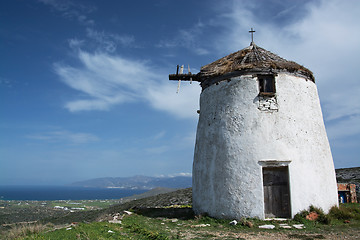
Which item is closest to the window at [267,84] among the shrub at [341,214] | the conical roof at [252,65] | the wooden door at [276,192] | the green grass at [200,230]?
the conical roof at [252,65]

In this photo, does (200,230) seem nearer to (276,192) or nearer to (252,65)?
(276,192)

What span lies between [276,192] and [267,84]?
4626 mm

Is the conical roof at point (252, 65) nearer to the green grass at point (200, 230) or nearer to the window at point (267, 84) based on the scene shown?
the window at point (267, 84)

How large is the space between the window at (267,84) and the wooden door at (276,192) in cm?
339

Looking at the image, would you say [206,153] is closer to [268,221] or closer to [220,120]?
[220,120]

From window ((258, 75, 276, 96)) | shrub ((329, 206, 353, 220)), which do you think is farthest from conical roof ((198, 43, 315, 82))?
shrub ((329, 206, 353, 220))

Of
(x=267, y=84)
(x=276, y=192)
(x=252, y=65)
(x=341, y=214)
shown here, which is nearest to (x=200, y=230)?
(x=276, y=192)

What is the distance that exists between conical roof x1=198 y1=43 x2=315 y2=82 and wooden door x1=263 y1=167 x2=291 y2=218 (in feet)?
14.6

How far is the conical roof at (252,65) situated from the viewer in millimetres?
11625

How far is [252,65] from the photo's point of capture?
11.7 meters

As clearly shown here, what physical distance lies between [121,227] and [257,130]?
21.5 feet

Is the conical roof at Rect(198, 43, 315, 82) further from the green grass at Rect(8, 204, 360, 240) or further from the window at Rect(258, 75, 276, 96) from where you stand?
the green grass at Rect(8, 204, 360, 240)

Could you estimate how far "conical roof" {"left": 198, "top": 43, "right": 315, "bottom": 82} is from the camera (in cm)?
1162

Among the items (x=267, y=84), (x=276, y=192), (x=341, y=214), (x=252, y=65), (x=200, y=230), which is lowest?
(x=200, y=230)
